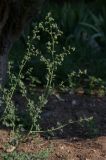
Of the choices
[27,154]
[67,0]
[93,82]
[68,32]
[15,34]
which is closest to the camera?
[27,154]

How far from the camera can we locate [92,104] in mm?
6312

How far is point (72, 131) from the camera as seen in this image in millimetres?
5410

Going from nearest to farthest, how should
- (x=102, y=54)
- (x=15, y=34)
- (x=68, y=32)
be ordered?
(x=15, y=34) → (x=102, y=54) → (x=68, y=32)

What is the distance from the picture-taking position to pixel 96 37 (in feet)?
29.1

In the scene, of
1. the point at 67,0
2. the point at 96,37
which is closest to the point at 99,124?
the point at 96,37

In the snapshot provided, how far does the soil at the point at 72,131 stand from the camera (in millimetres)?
4801

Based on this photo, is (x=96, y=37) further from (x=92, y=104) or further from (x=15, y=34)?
(x=15, y=34)

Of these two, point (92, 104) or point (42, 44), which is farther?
point (42, 44)

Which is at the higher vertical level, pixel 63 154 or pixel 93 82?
pixel 93 82

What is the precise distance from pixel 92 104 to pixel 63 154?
1.60 meters

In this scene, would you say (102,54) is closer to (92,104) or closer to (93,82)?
(93,82)

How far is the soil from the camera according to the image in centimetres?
480

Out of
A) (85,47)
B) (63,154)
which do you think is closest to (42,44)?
(85,47)

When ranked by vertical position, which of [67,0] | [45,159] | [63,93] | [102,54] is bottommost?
[45,159]
